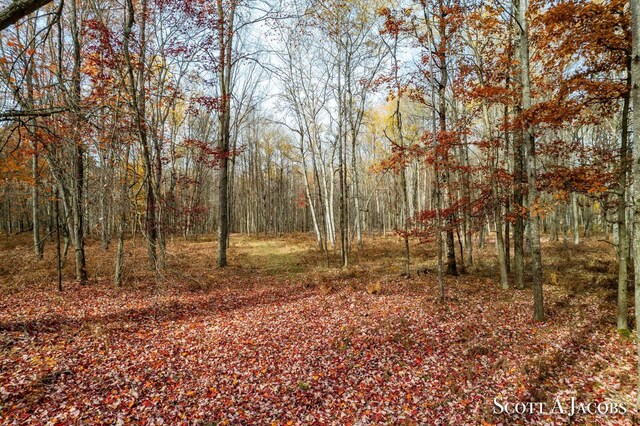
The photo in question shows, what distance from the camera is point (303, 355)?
5.90 meters

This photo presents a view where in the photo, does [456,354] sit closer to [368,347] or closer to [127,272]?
[368,347]

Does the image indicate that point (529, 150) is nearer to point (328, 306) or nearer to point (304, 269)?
point (328, 306)

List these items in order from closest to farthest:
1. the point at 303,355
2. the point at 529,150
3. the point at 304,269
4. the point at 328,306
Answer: the point at 303,355, the point at 529,150, the point at 328,306, the point at 304,269

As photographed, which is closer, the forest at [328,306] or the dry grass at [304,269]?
the forest at [328,306]

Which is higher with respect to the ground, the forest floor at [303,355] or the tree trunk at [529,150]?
the tree trunk at [529,150]

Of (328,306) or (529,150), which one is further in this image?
(328,306)

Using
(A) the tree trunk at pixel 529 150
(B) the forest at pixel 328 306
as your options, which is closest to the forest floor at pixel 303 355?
(B) the forest at pixel 328 306

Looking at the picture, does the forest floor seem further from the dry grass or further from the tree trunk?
the tree trunk

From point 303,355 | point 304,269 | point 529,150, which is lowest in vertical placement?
point 303,355

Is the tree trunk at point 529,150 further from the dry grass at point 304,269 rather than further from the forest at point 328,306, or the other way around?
the dry grass at point 304,269

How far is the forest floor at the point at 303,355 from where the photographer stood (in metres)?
4.39

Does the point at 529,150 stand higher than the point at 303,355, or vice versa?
the point at 529,150

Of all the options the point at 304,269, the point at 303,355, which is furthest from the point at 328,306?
the point at 304,269

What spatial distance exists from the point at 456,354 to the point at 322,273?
8.17 meters
